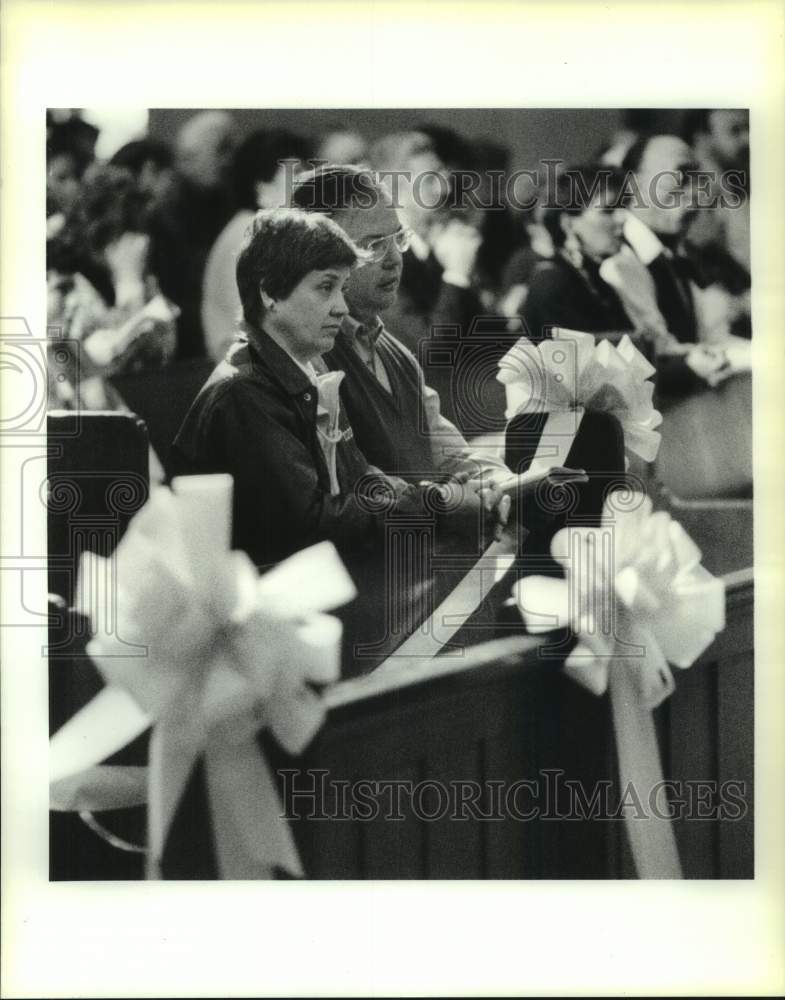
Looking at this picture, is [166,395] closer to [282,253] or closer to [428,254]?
[282,253]

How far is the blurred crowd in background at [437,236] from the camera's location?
2320 mm

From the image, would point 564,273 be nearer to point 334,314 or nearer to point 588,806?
point 334,314

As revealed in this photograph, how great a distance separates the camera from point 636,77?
7.72ft

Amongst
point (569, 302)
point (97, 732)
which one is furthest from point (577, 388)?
point (97, 732)

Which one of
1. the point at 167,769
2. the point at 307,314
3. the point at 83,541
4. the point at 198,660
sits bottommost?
the point at 167,769

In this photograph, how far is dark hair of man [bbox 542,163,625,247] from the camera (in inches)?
92.4

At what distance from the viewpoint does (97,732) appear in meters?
2.32

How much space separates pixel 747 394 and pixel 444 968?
4.61 ft

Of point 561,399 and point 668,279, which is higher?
point 668,279

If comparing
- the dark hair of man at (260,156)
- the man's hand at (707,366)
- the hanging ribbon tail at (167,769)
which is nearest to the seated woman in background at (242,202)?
the dark hair of man at (260,156)

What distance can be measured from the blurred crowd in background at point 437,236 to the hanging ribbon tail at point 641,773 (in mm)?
681

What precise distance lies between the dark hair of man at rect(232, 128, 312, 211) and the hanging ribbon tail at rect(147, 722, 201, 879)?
3.75ft

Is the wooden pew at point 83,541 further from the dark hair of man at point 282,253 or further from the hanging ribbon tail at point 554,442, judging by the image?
the hanging ribbon tail at point 554,442

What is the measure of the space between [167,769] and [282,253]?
1133mm
